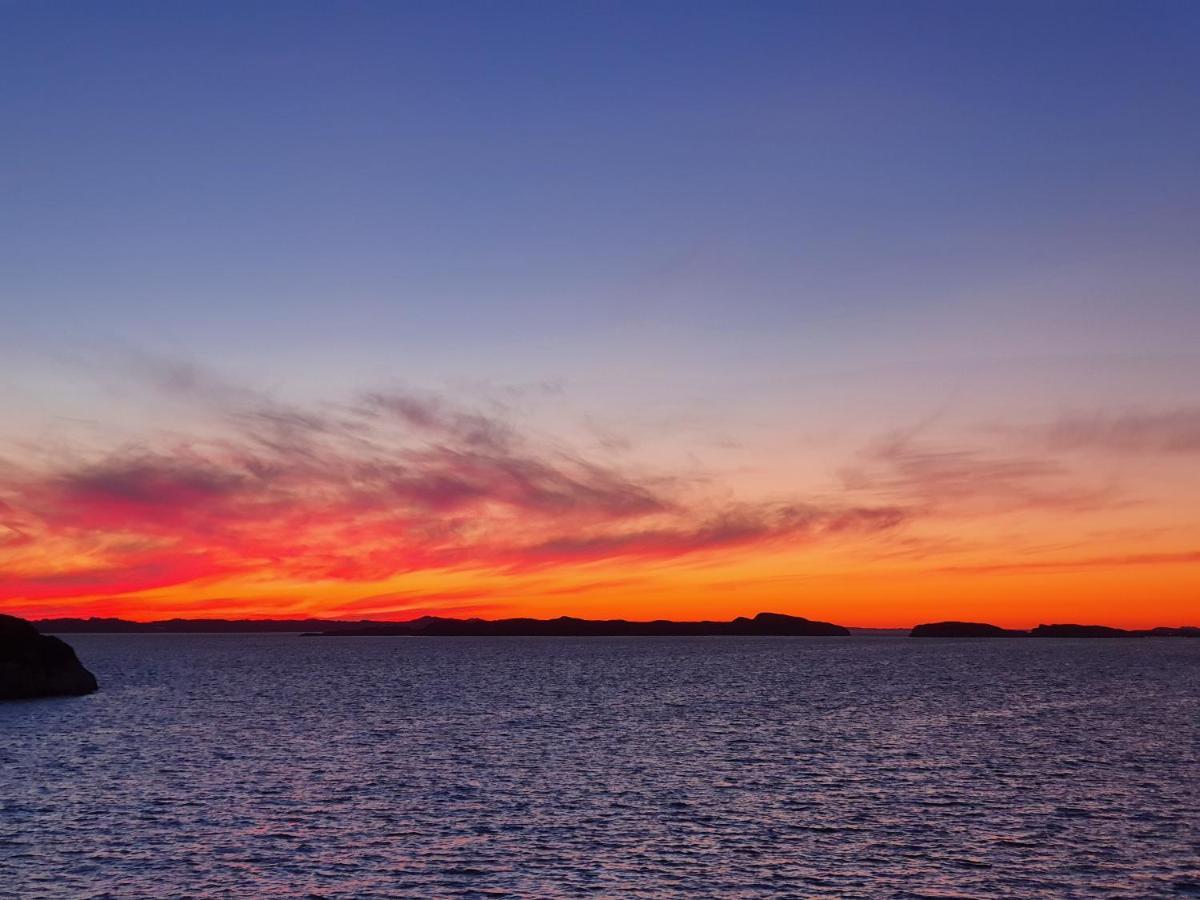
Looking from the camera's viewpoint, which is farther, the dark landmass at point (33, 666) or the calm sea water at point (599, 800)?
the dark landmass at point (33, 666)

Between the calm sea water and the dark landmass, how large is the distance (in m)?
12.6

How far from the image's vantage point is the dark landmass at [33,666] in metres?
111

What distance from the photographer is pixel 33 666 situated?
115 metres

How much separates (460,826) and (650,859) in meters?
10.7

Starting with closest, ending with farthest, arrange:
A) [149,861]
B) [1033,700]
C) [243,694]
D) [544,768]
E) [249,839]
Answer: [149,861], [249,839], [544,768], [1033,700], [243,694]

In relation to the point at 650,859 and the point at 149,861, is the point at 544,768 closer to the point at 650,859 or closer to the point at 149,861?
the point at 650,859

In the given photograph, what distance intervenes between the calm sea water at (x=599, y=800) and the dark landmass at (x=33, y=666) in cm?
1256

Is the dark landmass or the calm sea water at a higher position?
the dark landmass

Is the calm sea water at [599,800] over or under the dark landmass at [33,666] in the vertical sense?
under

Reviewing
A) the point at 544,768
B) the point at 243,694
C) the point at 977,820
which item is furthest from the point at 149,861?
the point at 243,694

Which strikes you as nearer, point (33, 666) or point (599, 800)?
point (599, 800)

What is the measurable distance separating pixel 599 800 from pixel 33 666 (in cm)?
9031

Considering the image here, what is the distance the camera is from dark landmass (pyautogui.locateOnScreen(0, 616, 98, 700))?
11056cm

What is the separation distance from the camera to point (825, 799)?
5316 cm
